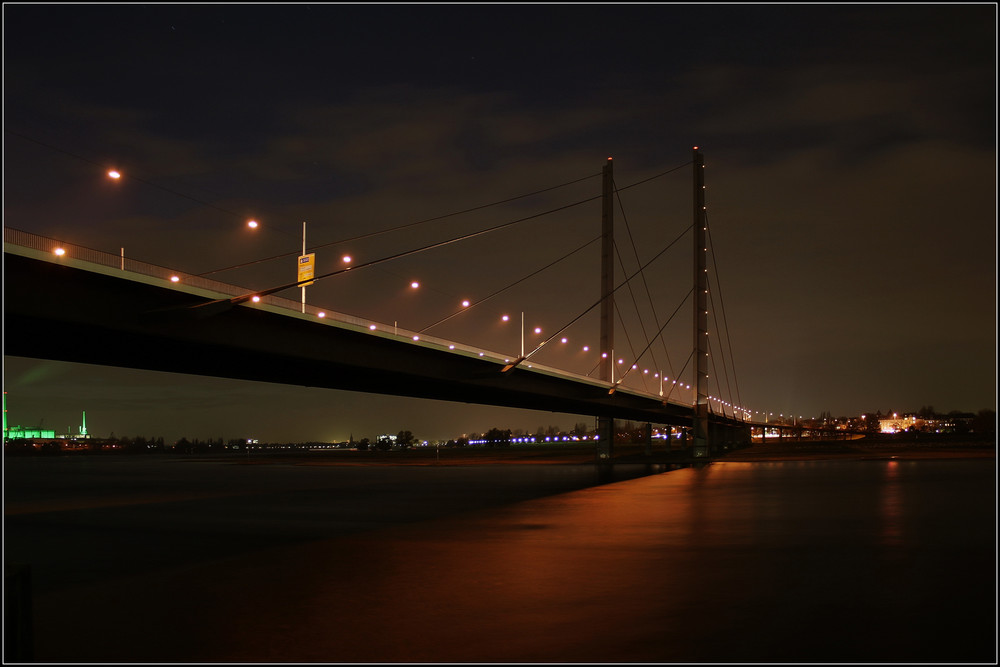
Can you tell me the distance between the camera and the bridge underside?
90.1ft

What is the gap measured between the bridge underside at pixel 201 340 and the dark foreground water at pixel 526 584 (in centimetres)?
678

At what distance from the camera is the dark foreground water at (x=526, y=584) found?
13188 mm

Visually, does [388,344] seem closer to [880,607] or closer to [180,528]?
[180,528]

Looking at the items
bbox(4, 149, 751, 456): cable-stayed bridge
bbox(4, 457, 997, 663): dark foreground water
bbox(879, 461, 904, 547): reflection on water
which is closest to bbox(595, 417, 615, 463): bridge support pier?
bbox(4, 149, 751, 456): cable-stayed bridge

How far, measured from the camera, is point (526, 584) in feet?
60.5

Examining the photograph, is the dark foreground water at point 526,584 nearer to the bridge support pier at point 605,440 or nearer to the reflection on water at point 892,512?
the reflection on water at point 892,512

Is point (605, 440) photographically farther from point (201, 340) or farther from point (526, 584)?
point (526, 584)

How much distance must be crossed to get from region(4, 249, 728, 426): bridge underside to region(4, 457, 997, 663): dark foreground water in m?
6.78

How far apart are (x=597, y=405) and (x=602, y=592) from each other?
2755 inches

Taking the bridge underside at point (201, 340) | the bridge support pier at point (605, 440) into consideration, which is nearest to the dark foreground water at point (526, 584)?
the bridge underside at point (201, 340)

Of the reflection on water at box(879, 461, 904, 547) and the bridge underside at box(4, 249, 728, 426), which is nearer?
the reflection on water at box(879, 461, 904, 547)

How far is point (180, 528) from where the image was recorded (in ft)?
107

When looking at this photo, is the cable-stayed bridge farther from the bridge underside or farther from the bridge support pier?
the bridge support pier

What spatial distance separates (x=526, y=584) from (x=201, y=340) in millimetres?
19717
